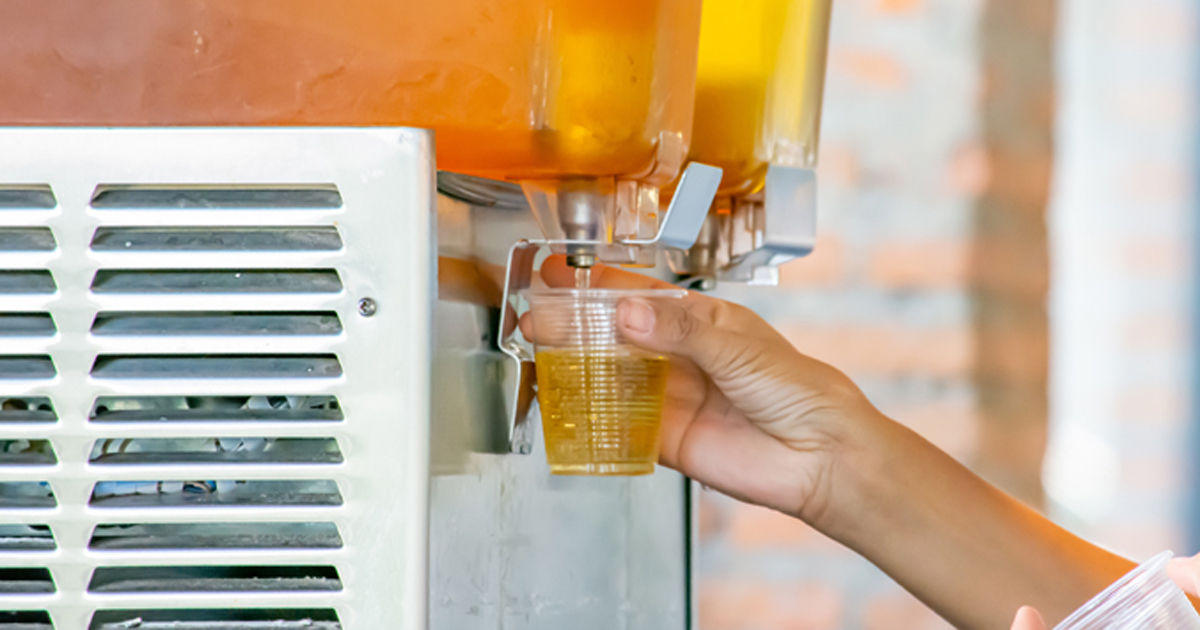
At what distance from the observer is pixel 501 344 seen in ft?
2.09

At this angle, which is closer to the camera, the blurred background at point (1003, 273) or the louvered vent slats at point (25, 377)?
the louvered vent slats at point (25, 377)

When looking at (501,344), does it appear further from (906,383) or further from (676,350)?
(906,383)

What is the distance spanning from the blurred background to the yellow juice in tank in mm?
839

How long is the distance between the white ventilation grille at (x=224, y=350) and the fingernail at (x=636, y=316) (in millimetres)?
190

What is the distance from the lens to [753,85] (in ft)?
2.29

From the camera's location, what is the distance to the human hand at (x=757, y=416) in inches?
31.9

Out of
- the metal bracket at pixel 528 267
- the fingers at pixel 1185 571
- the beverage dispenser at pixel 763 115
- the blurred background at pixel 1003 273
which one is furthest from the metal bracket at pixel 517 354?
the blurred background at pixel 1003 273

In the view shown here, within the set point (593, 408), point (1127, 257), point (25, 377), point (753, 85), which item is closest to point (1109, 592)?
point (593, 408)

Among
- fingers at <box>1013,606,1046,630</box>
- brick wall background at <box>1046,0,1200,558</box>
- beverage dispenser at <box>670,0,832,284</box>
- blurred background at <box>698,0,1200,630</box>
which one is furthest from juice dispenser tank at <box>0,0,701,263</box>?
brick wall background at <box>1046,0,1200,558</box>

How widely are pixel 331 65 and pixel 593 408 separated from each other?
26cm

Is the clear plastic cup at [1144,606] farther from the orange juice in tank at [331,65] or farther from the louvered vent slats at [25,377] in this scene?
the louvered vent slats at [25,377]

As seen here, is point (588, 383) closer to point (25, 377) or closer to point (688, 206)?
point (688, 206)

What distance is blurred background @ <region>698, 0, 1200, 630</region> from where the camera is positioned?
4.78 ft

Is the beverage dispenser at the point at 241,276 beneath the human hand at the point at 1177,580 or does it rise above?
above
